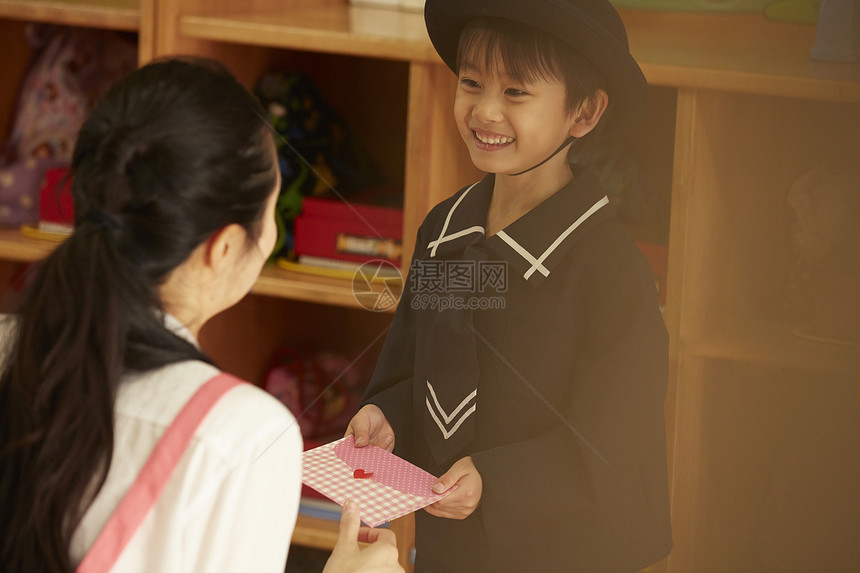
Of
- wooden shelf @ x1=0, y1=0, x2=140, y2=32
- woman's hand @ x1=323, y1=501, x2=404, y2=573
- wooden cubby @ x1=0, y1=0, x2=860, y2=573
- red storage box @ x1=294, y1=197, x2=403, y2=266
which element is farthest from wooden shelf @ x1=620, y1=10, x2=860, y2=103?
wooden shelf @ x1=0, y1=0, x2=140, y2=32

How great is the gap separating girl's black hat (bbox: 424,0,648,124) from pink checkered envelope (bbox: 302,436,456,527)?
34 centimetres

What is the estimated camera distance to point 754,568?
0.92m

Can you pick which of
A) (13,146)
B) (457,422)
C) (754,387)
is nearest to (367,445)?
(457,422)

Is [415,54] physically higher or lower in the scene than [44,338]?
higher

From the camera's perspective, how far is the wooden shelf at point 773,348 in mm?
827

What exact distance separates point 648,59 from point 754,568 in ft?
1.65

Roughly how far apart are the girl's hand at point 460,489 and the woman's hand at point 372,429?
0.26 ft

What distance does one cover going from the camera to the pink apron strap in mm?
532

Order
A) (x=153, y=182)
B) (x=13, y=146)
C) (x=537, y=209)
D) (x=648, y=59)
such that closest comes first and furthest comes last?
1. (x=153, y=182)
2. (x=537, y=209)
3. (x=648, y=59)
4. (x=13, y=146)

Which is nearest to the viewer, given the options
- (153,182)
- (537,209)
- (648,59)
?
(153,182)

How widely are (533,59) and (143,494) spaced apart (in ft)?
1.33

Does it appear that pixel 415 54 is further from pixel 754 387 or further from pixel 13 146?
pixel 13 146

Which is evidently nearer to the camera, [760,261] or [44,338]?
[44,338]

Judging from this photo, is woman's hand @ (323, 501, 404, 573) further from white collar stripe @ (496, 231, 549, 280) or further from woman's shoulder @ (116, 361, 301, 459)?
white collar stripe @ (496, 231, 549, 280)
